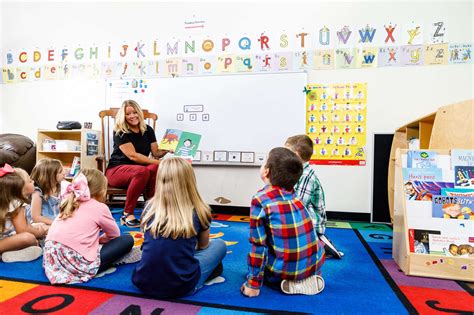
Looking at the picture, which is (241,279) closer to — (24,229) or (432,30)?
(24,229)

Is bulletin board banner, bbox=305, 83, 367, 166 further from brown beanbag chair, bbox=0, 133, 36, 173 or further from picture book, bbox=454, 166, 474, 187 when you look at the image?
brown beanbag chair, bbox=0, 133, 36, 173

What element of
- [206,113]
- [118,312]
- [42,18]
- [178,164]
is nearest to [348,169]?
[206,113]

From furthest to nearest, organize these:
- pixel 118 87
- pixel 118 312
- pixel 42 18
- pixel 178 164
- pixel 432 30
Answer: pixel 42 18, pixel 118 87, pixel 432 30, pixel 178 164, pixel 118 312

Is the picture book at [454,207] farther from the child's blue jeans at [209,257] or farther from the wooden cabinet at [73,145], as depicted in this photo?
the wooden cabinet at [73,145]

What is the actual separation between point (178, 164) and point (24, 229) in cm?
111

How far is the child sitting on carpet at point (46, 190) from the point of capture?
1928 millimetres

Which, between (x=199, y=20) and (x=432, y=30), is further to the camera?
(x=199, y=20)

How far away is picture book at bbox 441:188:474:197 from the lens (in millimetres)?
1587

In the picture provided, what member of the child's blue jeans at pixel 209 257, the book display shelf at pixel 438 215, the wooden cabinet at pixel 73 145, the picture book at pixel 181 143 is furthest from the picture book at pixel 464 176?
the wooden cabinet at pixel 73 145

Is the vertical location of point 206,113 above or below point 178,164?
above

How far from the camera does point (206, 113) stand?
3332 mm

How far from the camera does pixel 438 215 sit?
1.60 m

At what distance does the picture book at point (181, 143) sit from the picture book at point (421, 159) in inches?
76.1

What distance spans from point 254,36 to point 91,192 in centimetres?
242
